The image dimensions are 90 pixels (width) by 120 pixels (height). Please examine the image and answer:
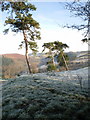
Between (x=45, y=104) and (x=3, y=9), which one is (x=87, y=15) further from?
(x=3, y=9)

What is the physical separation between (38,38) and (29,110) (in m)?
23.1

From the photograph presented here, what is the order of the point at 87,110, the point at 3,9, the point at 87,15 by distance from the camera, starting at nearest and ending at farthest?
the point at 87,110 → the point at 87,15 → the point at 3,9

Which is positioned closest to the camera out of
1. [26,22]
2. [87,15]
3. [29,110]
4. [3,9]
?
[29,110]

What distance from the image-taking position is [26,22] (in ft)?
90.2

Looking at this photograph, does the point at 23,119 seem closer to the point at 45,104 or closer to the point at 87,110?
the point at 45,104

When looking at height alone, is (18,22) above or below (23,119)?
above

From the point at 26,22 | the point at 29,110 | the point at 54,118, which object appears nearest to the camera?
the point at 54,118

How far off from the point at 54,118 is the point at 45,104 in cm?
173

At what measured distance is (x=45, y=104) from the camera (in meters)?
7.59

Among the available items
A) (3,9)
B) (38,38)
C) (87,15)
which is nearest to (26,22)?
(38,38)

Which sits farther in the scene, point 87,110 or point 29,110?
point 29,110

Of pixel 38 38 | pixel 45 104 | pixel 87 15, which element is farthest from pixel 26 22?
pixel 45 104

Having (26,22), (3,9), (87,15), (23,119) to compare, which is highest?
(26,22)

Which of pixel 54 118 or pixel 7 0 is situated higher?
pixel 7 0
